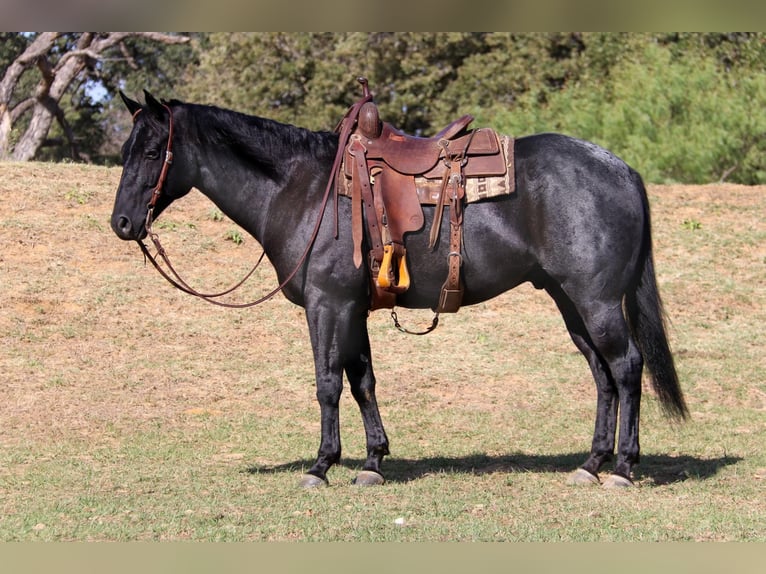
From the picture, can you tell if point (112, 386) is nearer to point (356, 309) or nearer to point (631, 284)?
point (356, 309)

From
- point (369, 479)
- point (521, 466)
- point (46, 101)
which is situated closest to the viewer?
point (369, 479)

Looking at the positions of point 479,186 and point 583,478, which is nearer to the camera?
point 479,186

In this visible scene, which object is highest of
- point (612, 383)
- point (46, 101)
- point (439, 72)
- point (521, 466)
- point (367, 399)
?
point (439, 72)

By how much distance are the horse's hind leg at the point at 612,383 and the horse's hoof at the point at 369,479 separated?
1.27 meters

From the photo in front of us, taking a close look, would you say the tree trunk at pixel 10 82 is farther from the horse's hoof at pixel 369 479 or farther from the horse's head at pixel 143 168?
the horse's hoof at pixel 369 479

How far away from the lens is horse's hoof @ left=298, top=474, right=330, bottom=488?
6.46 metres

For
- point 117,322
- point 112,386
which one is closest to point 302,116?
point 117,322

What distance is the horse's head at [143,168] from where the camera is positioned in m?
6.34

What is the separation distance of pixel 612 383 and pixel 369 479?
1.77 meters

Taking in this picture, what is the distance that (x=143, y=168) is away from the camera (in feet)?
20.9

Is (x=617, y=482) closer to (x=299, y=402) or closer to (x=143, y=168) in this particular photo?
(x=143, y=168)

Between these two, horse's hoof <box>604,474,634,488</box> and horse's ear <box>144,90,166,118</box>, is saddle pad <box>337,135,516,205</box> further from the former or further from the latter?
horse's hoof <box>604,474,634,488</box>

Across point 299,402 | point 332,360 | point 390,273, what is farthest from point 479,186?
point 299,402

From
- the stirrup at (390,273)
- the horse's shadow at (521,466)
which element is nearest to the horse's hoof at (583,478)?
A: the horse's shadow at (521,466)
